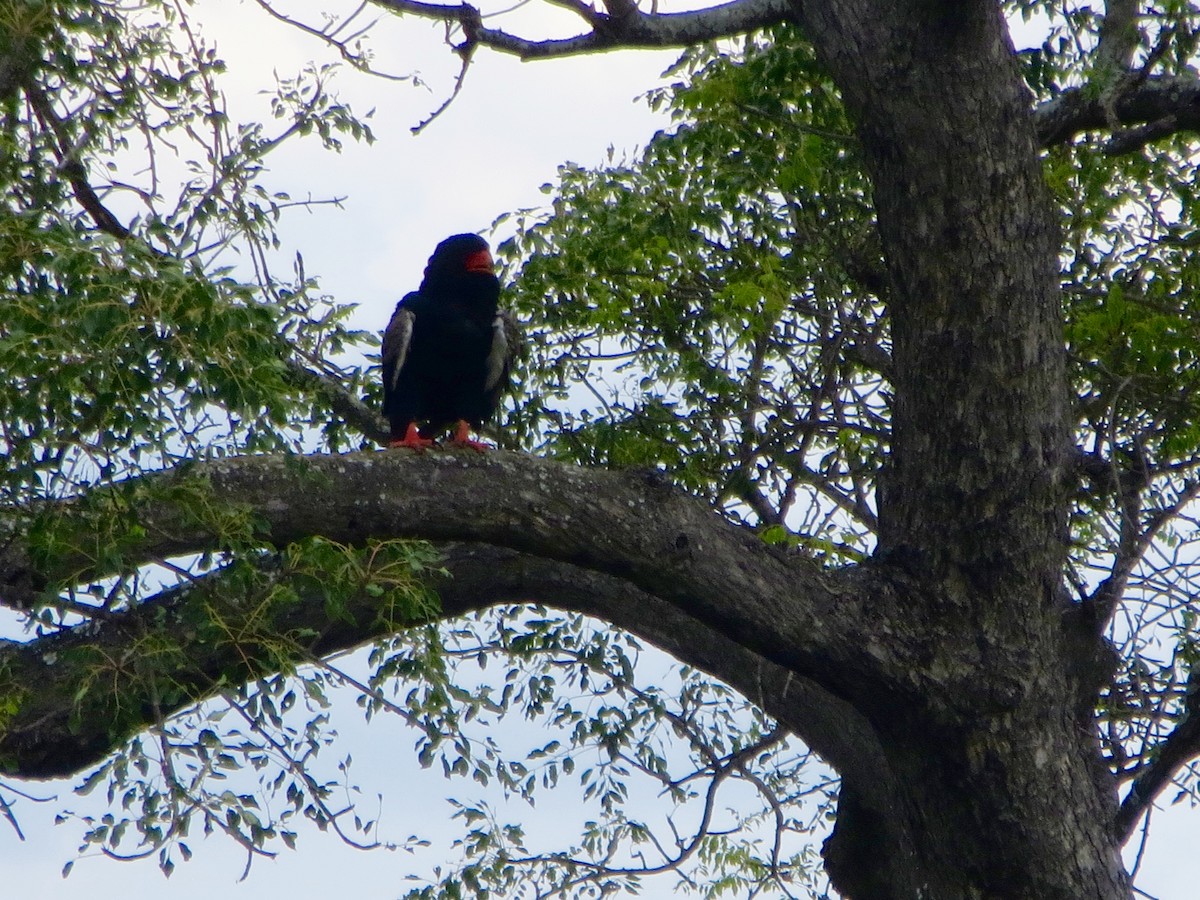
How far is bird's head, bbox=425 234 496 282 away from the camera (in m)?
5.59

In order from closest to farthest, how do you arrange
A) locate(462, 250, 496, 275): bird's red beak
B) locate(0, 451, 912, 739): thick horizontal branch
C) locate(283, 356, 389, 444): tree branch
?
locate(0, 451, 912, 739): thick horizontal branch
locate(283, 356, 389, 444): tree branch
locate(462, 250, 496, 275): bird's red beak

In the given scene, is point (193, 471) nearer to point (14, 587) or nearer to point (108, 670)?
point (108, 670)

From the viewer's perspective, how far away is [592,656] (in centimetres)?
528

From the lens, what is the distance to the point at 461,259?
18.5ft

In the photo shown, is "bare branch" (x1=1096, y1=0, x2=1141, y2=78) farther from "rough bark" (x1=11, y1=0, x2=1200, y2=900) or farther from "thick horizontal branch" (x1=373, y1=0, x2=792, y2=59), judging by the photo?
"thick horizontal branch" (x1=373, y1=0, x2=792, y2=59)

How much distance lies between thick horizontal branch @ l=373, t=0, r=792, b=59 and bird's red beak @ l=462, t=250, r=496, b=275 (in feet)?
4.33

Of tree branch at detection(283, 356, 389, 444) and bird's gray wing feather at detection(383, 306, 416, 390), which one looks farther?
bird's gray wing feather at detection(383, 306, 416, 390)

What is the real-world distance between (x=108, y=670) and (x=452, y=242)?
298cm

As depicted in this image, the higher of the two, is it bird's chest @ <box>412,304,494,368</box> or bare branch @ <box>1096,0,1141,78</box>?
bare branch @ <box>1096,0,1141,78</box>

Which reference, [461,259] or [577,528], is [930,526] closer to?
[577,528]

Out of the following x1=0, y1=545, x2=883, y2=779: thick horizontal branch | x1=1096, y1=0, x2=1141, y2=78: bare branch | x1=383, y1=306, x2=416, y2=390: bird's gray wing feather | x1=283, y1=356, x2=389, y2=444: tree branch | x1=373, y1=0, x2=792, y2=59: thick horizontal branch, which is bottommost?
x1=0, y1=545, x2=883, y2=779: thick horizontal branch

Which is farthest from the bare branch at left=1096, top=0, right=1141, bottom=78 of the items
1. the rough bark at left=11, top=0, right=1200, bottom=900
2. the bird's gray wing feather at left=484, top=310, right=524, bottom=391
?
the bird's gray wing feather at left=484, top=310, right=524, bottom=391

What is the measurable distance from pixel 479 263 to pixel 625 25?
146 centimetres

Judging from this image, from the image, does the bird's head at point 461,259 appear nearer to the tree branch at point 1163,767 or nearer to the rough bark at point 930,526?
the rough bark at point 930,526
